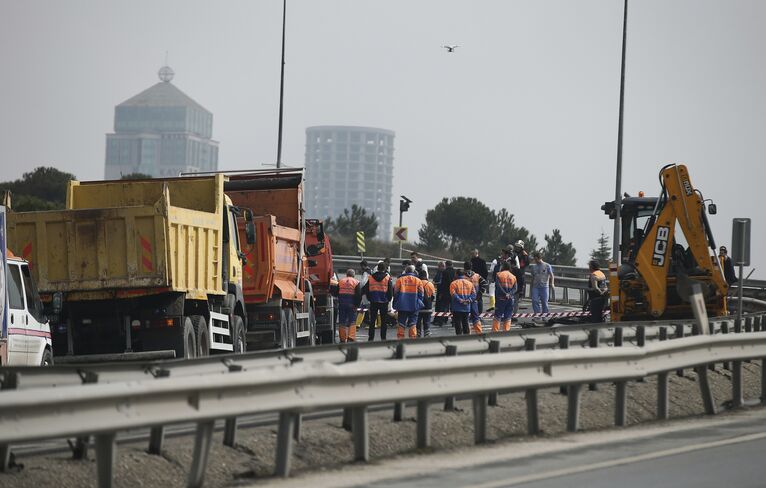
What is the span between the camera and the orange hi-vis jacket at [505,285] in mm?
30281

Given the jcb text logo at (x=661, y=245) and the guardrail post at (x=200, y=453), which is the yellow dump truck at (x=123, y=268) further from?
the guardrail post at (x=200, y=453)

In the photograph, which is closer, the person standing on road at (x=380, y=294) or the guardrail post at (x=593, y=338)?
the guardrail post at (x=593, y=338)

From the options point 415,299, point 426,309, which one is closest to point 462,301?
point 415,299

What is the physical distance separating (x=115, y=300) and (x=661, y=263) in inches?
454

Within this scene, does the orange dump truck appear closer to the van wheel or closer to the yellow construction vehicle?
the yellow construction vehicle

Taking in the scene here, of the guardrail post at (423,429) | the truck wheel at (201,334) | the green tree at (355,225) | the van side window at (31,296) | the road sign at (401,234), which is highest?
the green tree at (355,225)

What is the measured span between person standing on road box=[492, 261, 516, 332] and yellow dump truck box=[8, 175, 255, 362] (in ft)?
30.7

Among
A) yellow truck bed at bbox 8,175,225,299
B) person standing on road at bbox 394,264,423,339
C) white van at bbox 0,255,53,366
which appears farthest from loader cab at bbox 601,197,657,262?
white van at bbox 0,255,53,366

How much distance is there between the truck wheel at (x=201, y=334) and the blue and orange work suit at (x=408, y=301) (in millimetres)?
7678

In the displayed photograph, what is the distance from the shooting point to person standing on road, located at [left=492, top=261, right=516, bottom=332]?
30328mm

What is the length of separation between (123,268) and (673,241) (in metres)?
11.9

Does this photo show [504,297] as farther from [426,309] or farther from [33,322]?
[33,322]

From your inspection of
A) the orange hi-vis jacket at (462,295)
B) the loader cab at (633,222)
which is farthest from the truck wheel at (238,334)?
the loader cab at (633,222)

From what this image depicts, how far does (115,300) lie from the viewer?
20734 mm
